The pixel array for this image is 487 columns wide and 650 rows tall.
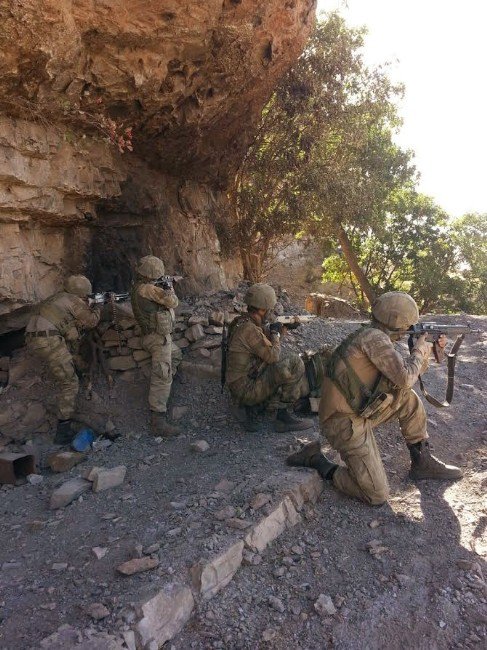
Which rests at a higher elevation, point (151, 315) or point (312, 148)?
point (312, 148)

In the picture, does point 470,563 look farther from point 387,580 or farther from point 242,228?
point 242,228

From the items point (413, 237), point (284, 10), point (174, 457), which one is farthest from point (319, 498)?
point (413, 237)

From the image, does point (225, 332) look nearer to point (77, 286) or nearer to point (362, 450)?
point (77, 286)

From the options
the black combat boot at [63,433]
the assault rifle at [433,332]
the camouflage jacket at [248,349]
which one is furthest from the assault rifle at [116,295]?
the assault rifle at [433,332]

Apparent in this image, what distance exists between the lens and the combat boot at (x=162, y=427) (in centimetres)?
564

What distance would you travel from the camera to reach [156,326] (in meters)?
5.90

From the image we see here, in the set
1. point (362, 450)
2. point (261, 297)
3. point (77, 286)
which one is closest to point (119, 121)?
point (77, 286)

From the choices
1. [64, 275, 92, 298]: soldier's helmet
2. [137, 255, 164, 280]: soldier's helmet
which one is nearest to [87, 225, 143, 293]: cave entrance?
[64, 275, 92, 298]: soldier's helmet

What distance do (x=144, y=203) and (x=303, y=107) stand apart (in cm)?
351

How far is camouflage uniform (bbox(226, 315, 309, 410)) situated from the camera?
17.6 ft

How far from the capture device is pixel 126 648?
253cm

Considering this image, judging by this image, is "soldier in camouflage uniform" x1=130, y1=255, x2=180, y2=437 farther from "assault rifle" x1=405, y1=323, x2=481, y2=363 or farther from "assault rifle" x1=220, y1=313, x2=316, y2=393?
"assault rifle" x1=405, y1=323, x2=481, y2=363

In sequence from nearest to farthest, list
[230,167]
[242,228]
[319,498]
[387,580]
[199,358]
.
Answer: [387,580] → [319,498] → [199,358] → [230,167] → [242,228]

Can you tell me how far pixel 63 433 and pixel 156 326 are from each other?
63.4 inches
